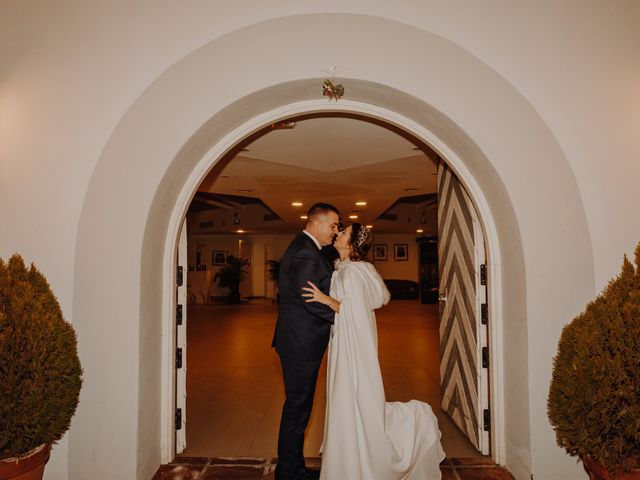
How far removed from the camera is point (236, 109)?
9.34 feet

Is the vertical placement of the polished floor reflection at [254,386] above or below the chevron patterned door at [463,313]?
below

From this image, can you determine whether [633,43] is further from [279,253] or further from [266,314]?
[279,253]

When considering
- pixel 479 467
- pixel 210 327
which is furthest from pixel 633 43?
pixel 210 327

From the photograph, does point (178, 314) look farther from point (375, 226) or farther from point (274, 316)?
point (375, 226)

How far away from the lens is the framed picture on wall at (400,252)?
1978 centimetres

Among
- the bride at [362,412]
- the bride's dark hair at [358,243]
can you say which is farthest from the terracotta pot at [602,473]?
the bride's dark hair at [358,243]

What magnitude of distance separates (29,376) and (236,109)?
6.17 ft

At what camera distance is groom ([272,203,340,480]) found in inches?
106

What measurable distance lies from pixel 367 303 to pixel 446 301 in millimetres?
1834

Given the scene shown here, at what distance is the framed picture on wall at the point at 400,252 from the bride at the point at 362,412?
1720cm

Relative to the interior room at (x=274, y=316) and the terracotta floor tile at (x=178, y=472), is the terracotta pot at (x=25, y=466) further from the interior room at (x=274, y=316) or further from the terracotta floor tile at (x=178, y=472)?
the interior room at (x=274, y=316)

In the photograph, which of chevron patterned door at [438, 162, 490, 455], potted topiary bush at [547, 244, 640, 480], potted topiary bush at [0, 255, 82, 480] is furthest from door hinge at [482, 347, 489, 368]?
potted topiary bush at [0, 255, 82, 480]

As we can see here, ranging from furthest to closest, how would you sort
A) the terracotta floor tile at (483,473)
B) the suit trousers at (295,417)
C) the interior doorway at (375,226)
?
the interior doorway at (375,226) < the terracotta floor tile at (483,473) < the suit trousers at (295,417)

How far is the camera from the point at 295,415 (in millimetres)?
2705
